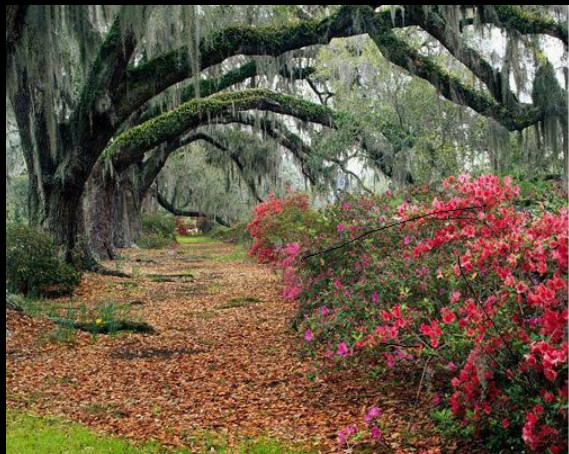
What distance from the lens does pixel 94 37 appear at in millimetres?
9617

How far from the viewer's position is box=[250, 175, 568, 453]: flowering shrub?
9.00 ft

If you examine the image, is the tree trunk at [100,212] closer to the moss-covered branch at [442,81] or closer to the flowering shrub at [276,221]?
the flowering shrub at [276,221]

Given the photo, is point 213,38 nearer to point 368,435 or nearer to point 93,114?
point 93,114

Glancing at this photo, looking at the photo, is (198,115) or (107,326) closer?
(107,326)

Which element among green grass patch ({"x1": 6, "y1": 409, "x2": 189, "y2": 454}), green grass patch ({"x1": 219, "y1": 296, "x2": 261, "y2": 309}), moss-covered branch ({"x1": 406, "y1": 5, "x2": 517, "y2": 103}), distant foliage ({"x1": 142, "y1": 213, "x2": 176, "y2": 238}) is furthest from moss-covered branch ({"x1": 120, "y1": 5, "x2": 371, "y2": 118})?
distant foliage ({"x1": 142, "y1": 213, "x2": 176, "y2": 238})

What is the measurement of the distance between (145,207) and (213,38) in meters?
24.5

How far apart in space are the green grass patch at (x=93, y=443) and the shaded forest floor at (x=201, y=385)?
46 mm

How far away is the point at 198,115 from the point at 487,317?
420 inches

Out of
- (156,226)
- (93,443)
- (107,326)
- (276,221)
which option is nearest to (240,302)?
(107,326)

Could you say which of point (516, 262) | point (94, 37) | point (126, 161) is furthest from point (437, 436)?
point (126, 161)

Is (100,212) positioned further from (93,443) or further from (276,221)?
(93,443)

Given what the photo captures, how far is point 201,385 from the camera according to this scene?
4.94 m

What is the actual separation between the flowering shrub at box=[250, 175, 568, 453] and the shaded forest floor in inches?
12.0

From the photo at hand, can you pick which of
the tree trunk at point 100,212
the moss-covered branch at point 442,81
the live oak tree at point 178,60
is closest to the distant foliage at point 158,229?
the tree trunk at point 100,212
